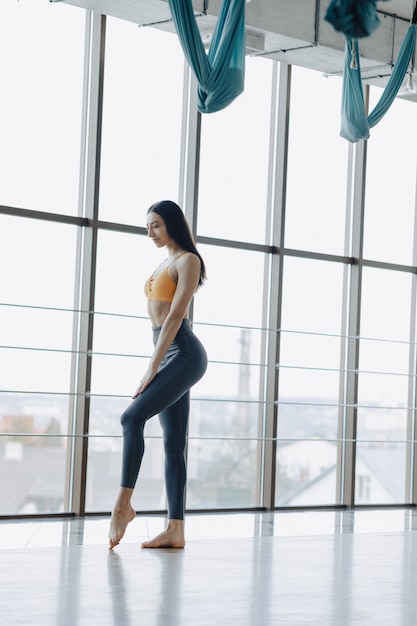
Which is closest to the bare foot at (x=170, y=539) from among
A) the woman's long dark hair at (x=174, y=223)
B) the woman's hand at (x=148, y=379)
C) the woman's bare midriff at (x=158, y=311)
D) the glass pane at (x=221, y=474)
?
the woman's hand at (x=148, y=379)

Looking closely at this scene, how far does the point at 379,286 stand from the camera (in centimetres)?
629

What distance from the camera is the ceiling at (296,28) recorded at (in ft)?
16.1

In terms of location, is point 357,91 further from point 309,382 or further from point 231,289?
point 309,382

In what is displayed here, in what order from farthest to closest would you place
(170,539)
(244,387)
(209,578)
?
1. (244,387)
2. (170,539)
3. (209,578)

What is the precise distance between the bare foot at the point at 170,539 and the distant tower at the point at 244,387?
2238 mm

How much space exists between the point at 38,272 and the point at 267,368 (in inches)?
61.8

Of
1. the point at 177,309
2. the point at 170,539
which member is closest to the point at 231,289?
the point at 177,309

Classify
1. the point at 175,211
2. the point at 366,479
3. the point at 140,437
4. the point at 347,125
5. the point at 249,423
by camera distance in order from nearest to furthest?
1. the point at 140,437
2. the point at 175,211
3. the point at 347,125
4. the point at 249,423
5. the point at 366,479

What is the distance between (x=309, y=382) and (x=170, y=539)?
2.67 m

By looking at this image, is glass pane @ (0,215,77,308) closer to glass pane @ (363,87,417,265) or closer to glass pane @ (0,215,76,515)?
glass pane @ (0,215,76,515)

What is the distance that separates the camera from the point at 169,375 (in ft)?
11.5

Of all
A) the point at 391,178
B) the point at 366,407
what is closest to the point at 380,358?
the point at 366,407

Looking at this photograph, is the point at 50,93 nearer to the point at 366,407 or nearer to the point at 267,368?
the point at 267,368

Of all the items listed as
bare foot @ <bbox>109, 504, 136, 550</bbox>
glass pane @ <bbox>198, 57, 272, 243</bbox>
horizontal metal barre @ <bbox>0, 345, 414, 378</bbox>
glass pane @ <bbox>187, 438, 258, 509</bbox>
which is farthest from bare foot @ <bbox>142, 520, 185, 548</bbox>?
glass pane @ <bbox>198, 57, 272, 243</bbox>
